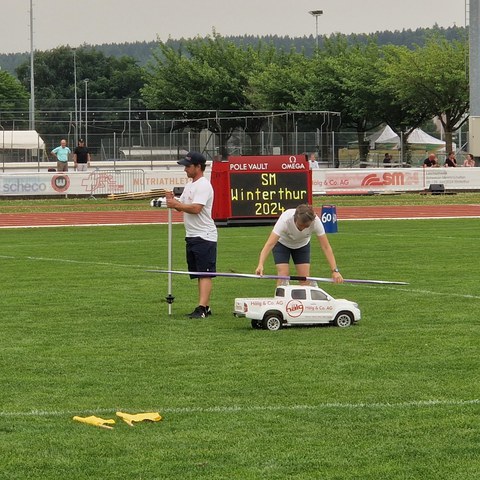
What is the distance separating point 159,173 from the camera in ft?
144

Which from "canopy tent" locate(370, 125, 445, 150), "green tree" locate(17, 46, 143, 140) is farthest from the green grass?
"green tree" locate(17, 46, 143, 140)

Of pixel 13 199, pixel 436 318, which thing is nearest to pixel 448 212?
pixel 13 199

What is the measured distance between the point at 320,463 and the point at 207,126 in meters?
48.4

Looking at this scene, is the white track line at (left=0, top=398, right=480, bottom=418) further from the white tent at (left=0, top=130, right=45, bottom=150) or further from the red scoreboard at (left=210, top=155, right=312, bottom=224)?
the white tent at (left=0, top=130, right=45, bottom=150)

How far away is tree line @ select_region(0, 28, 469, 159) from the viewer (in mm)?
64750

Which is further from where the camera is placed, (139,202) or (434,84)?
(434,84)

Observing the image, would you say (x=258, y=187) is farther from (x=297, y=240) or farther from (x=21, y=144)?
(x=21, y=144)

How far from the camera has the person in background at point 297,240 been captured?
13641 mm

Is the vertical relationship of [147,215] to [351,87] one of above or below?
below

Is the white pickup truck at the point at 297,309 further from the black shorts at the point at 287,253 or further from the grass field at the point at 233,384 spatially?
the black shorts at the point at 287,253

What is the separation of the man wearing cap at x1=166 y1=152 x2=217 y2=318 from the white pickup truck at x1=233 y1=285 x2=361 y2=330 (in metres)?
1.00

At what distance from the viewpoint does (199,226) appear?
47.8ft

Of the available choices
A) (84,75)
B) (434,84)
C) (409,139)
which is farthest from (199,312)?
(84,75)

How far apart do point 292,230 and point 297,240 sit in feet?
0.92
